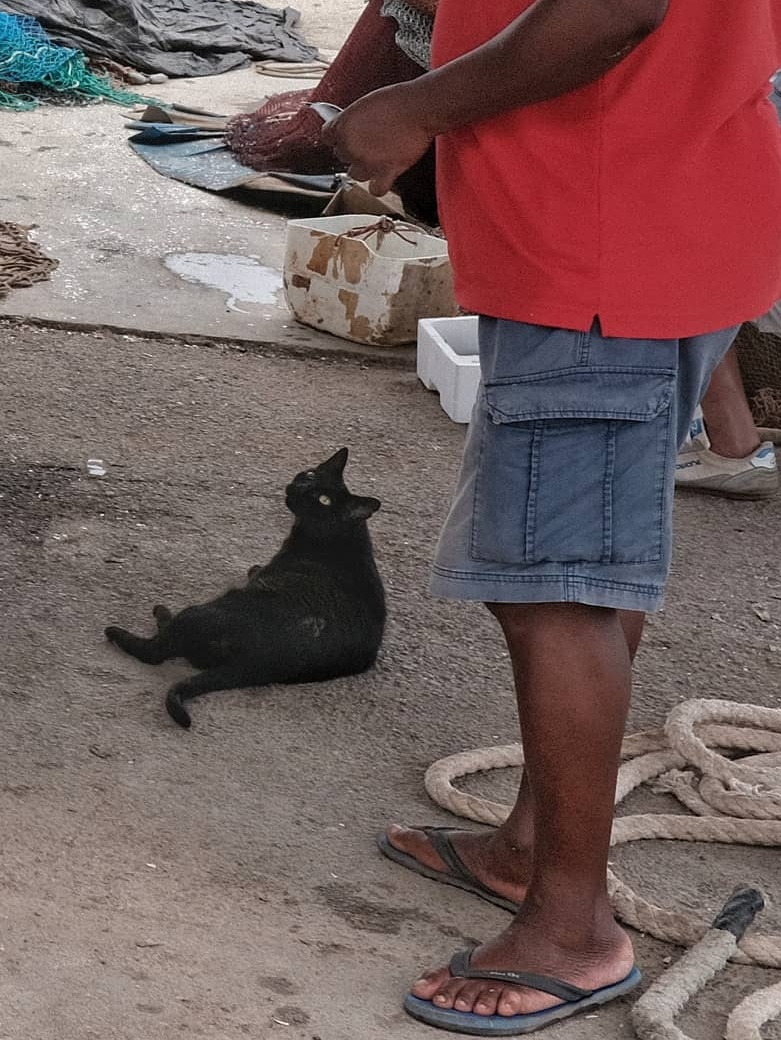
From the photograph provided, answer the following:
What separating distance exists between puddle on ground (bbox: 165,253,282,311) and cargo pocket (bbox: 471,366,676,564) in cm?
359

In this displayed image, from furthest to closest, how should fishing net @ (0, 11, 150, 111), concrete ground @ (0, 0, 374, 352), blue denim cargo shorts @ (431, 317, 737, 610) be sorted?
fishing net @ (0, 11, 150, 111) < concrete ground @ (0, 0, 374, 352) < blue denim cargo shorts @ (431, 317, 737, 610)

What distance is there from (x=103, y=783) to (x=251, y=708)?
38 cm

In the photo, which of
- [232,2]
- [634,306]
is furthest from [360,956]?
[232,2]

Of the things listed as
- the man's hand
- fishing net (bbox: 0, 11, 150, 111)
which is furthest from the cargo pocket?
fishing net (bbox: 0, 11, 150, 111)

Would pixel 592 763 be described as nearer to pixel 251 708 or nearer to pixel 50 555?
pixel 251 708

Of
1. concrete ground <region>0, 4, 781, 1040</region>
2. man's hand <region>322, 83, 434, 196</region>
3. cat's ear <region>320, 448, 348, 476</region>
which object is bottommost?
concrete ground <region>0, 4, 781, 1040</region>

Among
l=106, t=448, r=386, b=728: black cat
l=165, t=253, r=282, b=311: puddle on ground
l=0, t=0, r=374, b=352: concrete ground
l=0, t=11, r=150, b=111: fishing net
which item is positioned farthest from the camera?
l=0, t=11, r=150, b=111: fishing net

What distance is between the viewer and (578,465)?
180 centimetres

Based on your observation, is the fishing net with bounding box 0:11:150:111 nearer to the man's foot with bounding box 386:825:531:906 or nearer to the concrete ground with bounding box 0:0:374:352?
the concrete ground with bounding box 0:0:374:352

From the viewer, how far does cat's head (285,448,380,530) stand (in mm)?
2945

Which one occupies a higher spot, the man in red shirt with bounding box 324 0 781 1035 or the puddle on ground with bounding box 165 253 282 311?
the man in red shirt with bounding box 324 0 781 1035

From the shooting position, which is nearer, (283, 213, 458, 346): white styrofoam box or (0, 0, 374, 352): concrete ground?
(283, 213, 458, 346): white styrofoam box

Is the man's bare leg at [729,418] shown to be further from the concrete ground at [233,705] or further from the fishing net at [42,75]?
the fishing net at [42,75]

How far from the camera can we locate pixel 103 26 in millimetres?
9656
